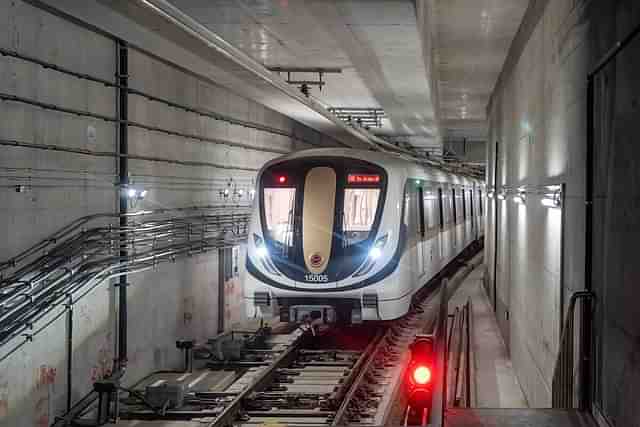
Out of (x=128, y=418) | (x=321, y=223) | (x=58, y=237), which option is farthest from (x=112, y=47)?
(x=128, y=418)

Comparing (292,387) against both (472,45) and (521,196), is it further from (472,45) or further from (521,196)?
(472,45)

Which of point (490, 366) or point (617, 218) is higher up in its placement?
point (617, 218)

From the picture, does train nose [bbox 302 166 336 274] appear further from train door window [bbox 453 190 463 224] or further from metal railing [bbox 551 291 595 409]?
train door window [bbox 453 190 463 224]

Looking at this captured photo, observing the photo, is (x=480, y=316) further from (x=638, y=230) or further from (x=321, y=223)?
(x=638, y=230)

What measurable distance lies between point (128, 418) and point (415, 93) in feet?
25.9

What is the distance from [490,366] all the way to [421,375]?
4.77 meters

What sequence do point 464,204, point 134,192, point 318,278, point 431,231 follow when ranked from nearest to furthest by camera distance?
point 134,192, point 318,278, point 431,231, point 464,204

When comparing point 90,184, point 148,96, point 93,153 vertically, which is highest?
point 148,96

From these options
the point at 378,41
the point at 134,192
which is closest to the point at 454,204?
the point at 378,41

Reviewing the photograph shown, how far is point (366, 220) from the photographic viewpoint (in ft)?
35.9

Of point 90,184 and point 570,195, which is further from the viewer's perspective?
point 90,184

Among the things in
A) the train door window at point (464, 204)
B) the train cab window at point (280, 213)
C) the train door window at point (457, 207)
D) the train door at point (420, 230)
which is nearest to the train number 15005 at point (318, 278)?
the train cab window at point (280, 213)

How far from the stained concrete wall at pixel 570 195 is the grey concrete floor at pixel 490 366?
26 cm

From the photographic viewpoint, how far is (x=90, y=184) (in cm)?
897
